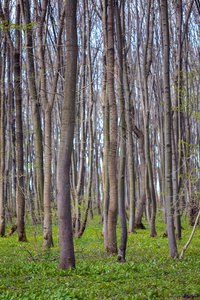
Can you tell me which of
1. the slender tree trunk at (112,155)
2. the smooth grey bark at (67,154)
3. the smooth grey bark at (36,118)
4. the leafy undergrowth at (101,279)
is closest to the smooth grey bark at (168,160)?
the leafy undergrowth at (101,279)

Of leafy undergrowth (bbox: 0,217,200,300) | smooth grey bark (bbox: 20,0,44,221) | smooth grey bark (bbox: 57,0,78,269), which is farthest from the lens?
smooth grey bark (bbox: 20,0,44,221)

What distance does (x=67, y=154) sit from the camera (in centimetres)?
629

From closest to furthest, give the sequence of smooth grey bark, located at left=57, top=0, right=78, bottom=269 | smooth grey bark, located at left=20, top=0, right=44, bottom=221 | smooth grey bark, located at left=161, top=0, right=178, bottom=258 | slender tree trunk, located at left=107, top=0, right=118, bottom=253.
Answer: smooth grey bark, located at left=57, top=0, right=78, bottom=269 < slender tree trunk, located at left=107, top=0, right=118, bottom=253 < smooth grey bark, located at left=161, top=0, right=178, bottom=258 < smooth grey bark, located at left=20, top=0, right=44, bottom=221

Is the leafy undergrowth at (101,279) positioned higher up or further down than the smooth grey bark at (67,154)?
further down

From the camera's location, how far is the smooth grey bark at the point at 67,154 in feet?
20.1

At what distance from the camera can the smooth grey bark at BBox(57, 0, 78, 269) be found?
6117 mm

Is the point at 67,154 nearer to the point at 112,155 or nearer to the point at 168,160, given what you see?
the point at 112,155

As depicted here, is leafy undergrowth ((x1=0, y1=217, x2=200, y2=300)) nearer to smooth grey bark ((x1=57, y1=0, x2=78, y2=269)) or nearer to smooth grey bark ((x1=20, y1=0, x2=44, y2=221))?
smooth grey bark ((x1=57, y1=0, x2=78, y2=269))

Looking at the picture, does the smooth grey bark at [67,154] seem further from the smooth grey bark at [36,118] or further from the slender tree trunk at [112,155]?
the smooth grey bark at [36,118]

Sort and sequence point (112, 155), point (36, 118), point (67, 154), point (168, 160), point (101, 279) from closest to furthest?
point (101, 279) < point (67, 154) < point (112, 155) < point (168, 160) < point (36, 118)

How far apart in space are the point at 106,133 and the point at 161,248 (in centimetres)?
395

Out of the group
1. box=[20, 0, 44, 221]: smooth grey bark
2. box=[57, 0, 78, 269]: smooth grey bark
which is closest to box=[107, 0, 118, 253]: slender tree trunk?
box=[57, 0, 78, 269]: smooth grey bark

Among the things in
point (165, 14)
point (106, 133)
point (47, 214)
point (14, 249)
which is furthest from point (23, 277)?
point (165, 14)

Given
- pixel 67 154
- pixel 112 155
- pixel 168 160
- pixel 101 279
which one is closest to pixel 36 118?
pixel 112 155
